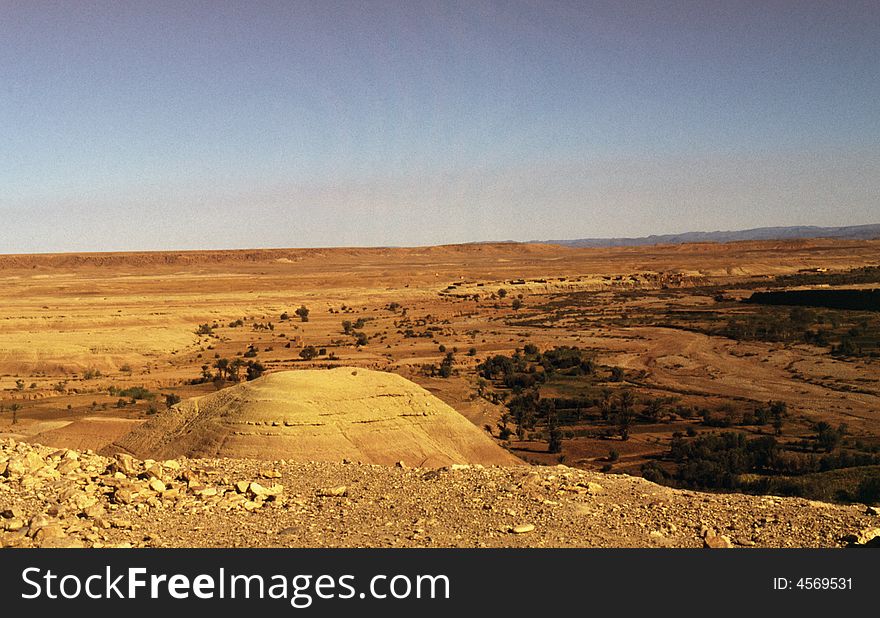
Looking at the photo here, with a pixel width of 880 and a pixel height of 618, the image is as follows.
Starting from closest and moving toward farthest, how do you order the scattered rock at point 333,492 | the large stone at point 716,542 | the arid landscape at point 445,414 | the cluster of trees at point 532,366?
1. the large stone at point 716,542
2. the arid landscape at point 445,414
3. the scattered rock at point 333,492
4. the cluster of trees at point 532,366

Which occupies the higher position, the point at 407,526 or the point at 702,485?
the point at 407,526

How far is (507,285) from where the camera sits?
335ft

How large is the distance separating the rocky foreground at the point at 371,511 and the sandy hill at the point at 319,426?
6.32m

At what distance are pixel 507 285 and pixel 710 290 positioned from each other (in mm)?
25435

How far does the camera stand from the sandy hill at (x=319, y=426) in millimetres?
18953

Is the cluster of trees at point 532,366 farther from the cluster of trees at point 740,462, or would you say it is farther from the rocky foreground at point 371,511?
the rocky foreground at point 371,511

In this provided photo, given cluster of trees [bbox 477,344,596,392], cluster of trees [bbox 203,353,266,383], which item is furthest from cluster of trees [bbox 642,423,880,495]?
cluster of trees [bbox 203,353,266,383]

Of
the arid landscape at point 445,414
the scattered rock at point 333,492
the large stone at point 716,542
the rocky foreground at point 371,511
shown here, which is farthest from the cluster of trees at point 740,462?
the scattered rock at point 333,492

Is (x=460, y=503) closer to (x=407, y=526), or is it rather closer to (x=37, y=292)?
(x=407, y=526)

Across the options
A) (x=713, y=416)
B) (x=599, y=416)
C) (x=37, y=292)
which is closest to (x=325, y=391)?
(x=599, y=416)

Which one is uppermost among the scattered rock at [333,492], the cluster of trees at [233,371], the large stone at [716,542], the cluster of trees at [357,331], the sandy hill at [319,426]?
the scattered rock at [333,492]

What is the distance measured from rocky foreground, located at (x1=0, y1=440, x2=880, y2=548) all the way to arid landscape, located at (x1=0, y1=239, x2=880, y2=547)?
0.17 ft

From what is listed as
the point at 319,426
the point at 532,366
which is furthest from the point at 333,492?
the point at 532,366

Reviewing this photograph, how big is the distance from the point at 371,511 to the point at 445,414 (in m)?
12.1
